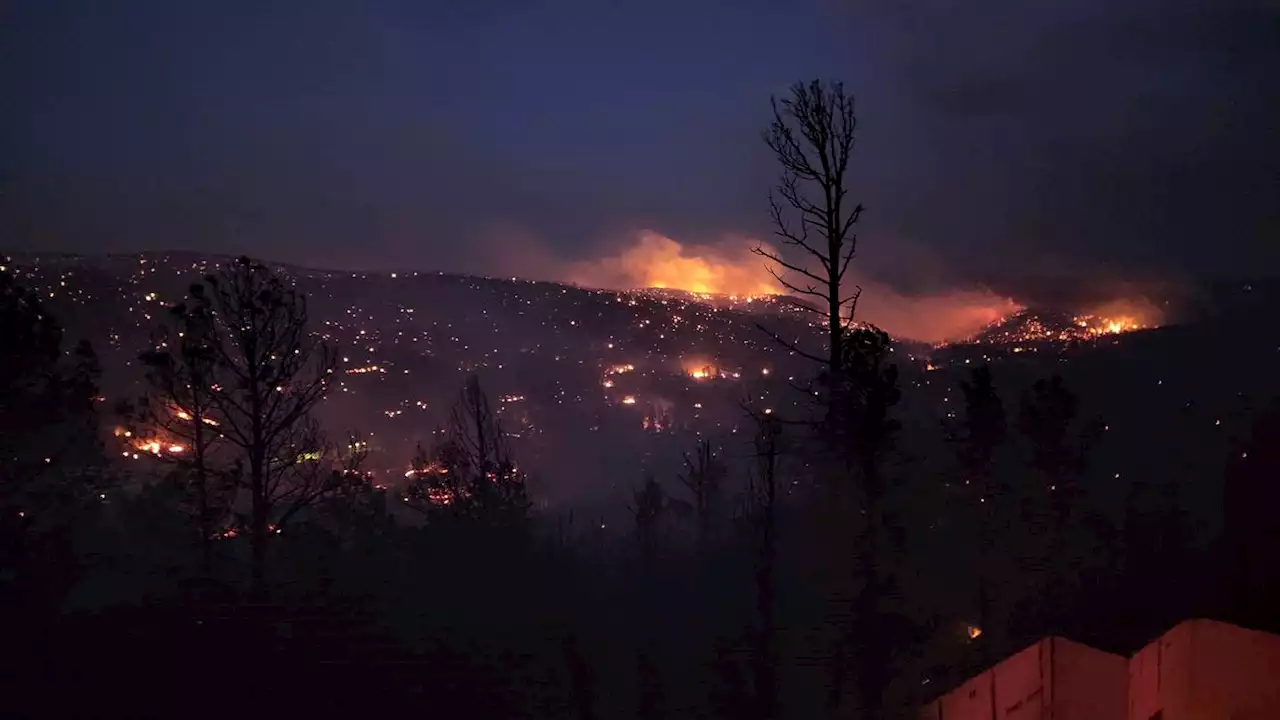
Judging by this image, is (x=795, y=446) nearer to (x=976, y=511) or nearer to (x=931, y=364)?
(x=976, y=511)

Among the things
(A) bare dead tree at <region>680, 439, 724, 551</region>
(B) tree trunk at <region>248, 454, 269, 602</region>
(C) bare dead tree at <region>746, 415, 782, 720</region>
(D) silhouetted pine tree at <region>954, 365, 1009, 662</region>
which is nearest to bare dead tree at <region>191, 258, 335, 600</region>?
(B) tree trunk at <region>248, 454, 269, 602</region>

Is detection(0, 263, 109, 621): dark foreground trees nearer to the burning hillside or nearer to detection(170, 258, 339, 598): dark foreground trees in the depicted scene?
detection(170, 258, 339, 598): dark foreground trees

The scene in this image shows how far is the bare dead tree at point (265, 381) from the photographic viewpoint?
8.19 meters

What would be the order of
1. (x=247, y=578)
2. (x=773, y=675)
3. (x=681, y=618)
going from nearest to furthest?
(x=773, y=675) → (x=247, y=578) → (x=681, y=618)

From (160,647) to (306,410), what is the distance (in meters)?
4.01

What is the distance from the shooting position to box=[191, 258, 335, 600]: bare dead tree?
819 cm

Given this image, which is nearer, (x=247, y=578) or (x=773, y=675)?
(x=773, y=675)

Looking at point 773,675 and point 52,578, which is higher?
point 52,578

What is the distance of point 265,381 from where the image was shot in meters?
8.63

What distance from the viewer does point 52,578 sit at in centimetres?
666

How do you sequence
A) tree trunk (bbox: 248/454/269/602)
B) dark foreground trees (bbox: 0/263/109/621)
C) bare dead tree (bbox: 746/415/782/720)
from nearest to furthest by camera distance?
bare dead tree (bbox: 746/415/782/720) < dark foreground trees (bbox: 0/263/109/621) < tree trunk (bbox: 248/454/269/602)

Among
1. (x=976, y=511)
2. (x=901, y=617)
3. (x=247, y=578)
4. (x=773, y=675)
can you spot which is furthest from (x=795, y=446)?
(x=247, y=578)

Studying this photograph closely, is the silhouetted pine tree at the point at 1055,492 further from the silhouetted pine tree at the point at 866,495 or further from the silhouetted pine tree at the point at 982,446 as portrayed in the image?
the silhouetted pine tree at the point at 866,495

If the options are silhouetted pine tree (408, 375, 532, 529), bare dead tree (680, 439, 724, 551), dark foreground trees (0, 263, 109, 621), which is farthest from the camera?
bare dead tree (680, 439, 724, 551)
